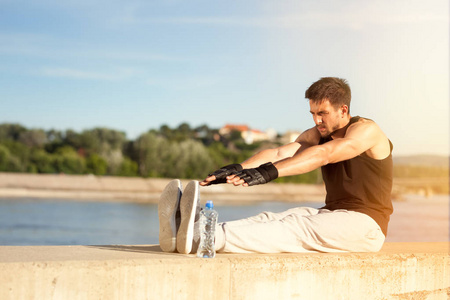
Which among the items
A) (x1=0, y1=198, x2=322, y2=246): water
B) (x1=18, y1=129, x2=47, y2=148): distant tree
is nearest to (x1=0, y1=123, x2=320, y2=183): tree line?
(x1=18, y1=129, x2=47, y2=148): distant tree

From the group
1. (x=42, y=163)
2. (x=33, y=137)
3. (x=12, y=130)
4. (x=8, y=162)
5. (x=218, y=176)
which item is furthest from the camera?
(x=12, y=130)

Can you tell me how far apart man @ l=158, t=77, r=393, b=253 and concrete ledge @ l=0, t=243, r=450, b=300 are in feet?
0.39

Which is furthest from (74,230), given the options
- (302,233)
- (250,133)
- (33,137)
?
(250,133)

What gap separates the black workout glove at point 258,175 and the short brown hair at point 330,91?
0.73 metres

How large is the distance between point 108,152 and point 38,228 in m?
56.2

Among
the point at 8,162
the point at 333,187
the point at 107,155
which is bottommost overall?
the point at 333,187

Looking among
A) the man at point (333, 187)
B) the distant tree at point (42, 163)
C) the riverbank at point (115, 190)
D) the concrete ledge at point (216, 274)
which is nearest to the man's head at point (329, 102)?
the man at point (333, 187)

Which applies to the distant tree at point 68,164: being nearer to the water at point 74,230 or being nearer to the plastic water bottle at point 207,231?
the water at point 74,230

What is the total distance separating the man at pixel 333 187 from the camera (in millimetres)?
4008

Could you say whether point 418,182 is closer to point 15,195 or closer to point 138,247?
point 15,195

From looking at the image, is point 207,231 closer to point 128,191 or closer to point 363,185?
point 363,185

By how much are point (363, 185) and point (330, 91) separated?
68 centimetres

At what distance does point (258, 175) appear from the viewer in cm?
384

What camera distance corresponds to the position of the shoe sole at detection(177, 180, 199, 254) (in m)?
3.74
